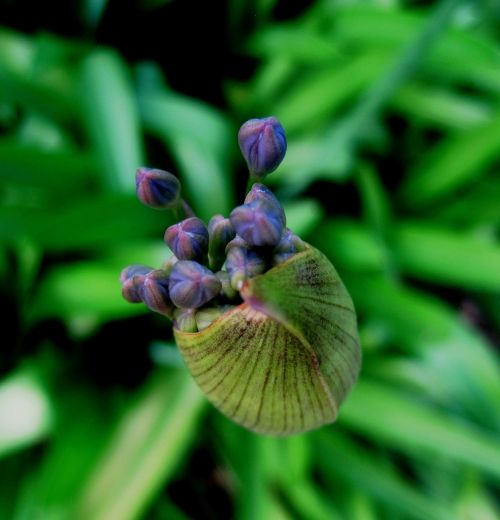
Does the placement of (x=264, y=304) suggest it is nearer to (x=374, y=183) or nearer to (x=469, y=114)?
(x=374, y=183)

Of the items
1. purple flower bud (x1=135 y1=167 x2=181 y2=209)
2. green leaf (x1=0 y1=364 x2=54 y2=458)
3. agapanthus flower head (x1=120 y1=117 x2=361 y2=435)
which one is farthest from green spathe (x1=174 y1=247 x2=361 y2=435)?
green leaf (x1=0 y1=364 x2=54 y2=458)

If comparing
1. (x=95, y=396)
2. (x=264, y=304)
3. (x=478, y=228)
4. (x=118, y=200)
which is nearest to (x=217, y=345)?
Result: (x=264, y=304)

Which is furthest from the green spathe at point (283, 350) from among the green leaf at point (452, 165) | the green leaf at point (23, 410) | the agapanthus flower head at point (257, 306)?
the green leaf at point (452, 165)

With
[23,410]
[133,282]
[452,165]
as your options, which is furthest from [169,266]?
[452,165]

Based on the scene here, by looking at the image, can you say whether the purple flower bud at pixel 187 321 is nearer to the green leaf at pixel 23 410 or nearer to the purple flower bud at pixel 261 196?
the purple flower bud at pixel 261 196

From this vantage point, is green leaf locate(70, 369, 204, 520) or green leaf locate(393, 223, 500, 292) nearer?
green leaf locate(70, 369, 204, 520)

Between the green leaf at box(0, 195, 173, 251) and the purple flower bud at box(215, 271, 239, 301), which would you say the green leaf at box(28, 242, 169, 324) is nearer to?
the green leaf at box(0, 195, 173, 251)

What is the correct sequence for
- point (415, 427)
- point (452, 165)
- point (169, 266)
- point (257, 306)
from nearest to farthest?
1. point (257, 306)
2. point (169, 266)
3. point (415, 427)
4. point (452, 165)

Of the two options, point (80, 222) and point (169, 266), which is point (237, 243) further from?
point (80, 222)
